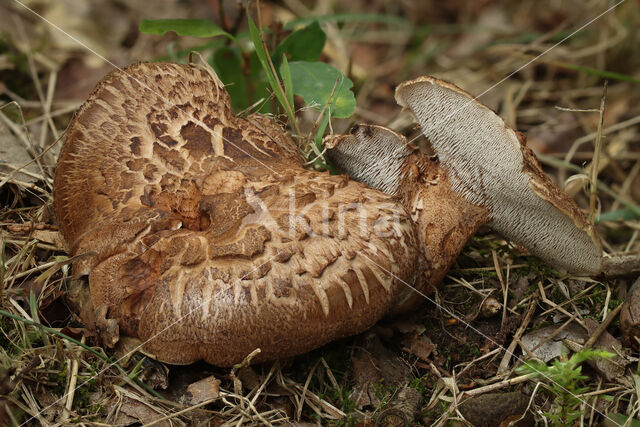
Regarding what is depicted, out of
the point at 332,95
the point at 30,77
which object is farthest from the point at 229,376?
the point at 30,77

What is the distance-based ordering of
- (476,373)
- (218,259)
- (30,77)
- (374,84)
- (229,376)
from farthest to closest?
(374,84)
(30,77)
(476,373)
(229,376)
(218,259)

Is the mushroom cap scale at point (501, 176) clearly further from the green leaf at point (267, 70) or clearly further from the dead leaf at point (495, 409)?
the dead leaf at point (495, 409)

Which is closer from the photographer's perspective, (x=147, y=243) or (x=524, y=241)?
(x=147, y=243)

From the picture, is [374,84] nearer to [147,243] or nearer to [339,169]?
[339,169]

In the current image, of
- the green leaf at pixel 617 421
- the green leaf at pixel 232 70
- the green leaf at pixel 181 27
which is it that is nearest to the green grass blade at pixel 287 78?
the green leaf at pixel 181 27

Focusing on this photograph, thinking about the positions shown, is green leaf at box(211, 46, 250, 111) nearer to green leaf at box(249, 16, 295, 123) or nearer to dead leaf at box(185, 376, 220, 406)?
green leaf at box(249, 16, 295, 123)

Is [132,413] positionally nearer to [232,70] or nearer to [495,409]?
[495,409]
